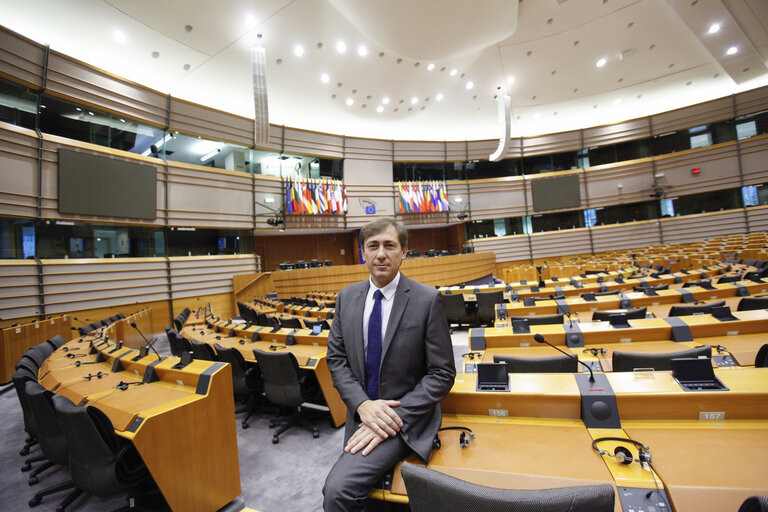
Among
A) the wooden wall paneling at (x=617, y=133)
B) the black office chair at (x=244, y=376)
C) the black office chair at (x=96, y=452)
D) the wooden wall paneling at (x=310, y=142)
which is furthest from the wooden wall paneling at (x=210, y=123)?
the wooden wall paneling at (x=617, y=133)

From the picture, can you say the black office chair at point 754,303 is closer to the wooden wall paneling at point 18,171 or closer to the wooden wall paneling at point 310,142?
the wooden wall paneling at point 18,171

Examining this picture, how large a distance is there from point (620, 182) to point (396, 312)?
18.8 m

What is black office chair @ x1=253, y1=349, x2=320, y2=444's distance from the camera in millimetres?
3270

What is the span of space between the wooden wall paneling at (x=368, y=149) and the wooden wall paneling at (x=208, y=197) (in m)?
4.65

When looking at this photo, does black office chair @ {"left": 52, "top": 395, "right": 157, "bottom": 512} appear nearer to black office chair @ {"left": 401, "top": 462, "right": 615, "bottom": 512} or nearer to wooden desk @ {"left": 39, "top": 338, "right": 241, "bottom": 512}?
wooden desk @ {"left": 39, "top": 338, "right": 241, "bottom": 512}

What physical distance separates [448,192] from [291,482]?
49.9ft

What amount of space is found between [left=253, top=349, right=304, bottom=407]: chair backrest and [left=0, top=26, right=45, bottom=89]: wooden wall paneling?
31.5 ft

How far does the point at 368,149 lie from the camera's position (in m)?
14.9

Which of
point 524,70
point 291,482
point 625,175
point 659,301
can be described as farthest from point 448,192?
point 291,482

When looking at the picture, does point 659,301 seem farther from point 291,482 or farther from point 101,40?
point 101,40

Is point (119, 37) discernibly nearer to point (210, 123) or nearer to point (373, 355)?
point (210, 123)

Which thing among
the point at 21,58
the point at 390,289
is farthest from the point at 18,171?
the point at 390,289

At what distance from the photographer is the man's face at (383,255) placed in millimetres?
1611

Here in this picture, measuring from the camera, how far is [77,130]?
8461 mm
